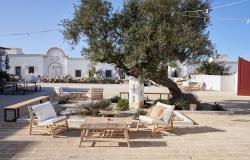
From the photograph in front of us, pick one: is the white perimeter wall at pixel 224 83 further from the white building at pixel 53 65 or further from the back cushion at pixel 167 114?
the back cushion at pixel 167 114

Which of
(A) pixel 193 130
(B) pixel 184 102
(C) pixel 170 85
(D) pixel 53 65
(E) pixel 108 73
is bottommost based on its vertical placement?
(A) pixel 193 130

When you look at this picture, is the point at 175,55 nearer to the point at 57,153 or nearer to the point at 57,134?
the point at 57,134

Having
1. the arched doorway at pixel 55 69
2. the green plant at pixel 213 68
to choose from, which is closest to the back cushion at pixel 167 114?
the green plant at pixel 213 68

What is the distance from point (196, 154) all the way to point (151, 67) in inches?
242

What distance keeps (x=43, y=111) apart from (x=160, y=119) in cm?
308

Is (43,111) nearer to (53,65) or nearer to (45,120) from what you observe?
(45,120)

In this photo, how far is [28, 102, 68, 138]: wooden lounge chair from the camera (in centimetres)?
895

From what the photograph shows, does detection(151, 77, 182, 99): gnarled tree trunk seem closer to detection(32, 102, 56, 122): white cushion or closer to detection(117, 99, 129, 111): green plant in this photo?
detection(117, 99, 129, 111): green plant

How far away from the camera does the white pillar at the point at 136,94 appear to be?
14.6 m

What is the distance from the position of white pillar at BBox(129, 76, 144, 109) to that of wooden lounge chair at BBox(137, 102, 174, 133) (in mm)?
4770

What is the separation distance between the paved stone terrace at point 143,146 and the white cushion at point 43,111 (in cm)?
54

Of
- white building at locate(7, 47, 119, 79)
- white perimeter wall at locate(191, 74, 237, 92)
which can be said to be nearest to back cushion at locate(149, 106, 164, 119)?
white perimeter wall at locate(191, 74, 237, 92)

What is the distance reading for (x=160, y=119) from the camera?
9.49 meters

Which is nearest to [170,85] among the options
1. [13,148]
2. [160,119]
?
[160,119]
